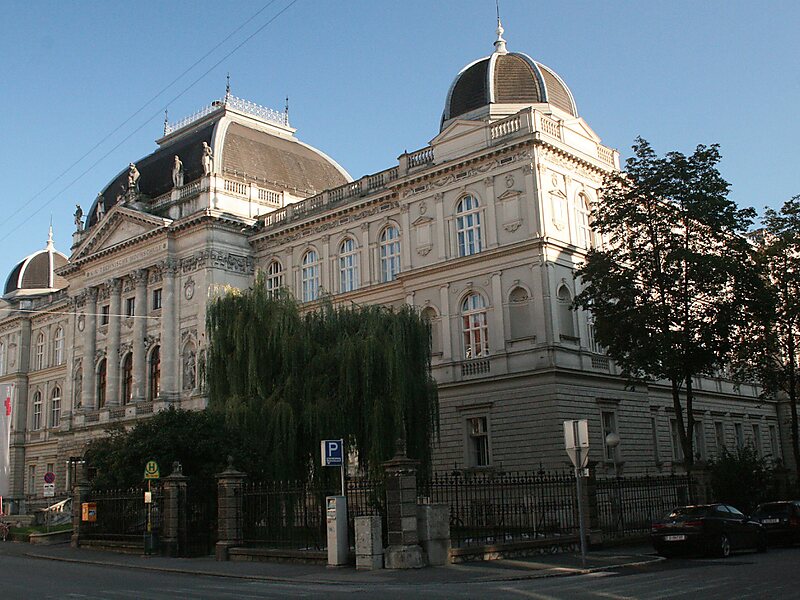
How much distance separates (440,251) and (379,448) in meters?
14.7

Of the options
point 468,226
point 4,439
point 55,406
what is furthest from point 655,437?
point 55,406

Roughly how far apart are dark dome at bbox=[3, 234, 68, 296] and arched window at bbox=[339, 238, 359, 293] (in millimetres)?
40249

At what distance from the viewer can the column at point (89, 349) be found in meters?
56.8

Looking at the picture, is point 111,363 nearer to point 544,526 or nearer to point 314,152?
point 314,152

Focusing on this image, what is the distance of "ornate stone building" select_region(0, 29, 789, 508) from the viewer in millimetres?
37250

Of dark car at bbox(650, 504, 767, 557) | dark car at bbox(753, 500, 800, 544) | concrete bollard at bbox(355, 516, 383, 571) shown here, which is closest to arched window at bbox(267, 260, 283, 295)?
concrete bollard at bbox(355, 516, 383, 571)

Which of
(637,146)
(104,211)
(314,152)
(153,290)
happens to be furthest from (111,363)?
(637,146)

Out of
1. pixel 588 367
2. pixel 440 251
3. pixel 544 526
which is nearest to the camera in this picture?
pixel 544 526

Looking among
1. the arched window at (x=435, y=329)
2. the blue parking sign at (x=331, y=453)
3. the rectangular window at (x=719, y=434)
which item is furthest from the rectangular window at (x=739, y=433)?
the blue parking sign at (x=331, y=453)

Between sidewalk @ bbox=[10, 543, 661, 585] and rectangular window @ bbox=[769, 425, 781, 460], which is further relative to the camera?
rectangular window @ bbox=[769, 425, 781, 460]

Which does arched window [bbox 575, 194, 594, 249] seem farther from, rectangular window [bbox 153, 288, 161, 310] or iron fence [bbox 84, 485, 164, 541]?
rectangular window [bbox 153, 288, 161, 310]

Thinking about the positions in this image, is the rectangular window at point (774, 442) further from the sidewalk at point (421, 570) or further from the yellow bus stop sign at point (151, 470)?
the yellow bus stop sign at point (151, 470)

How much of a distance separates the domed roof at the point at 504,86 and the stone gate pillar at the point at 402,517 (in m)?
25.7

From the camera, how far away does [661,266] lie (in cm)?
3244
